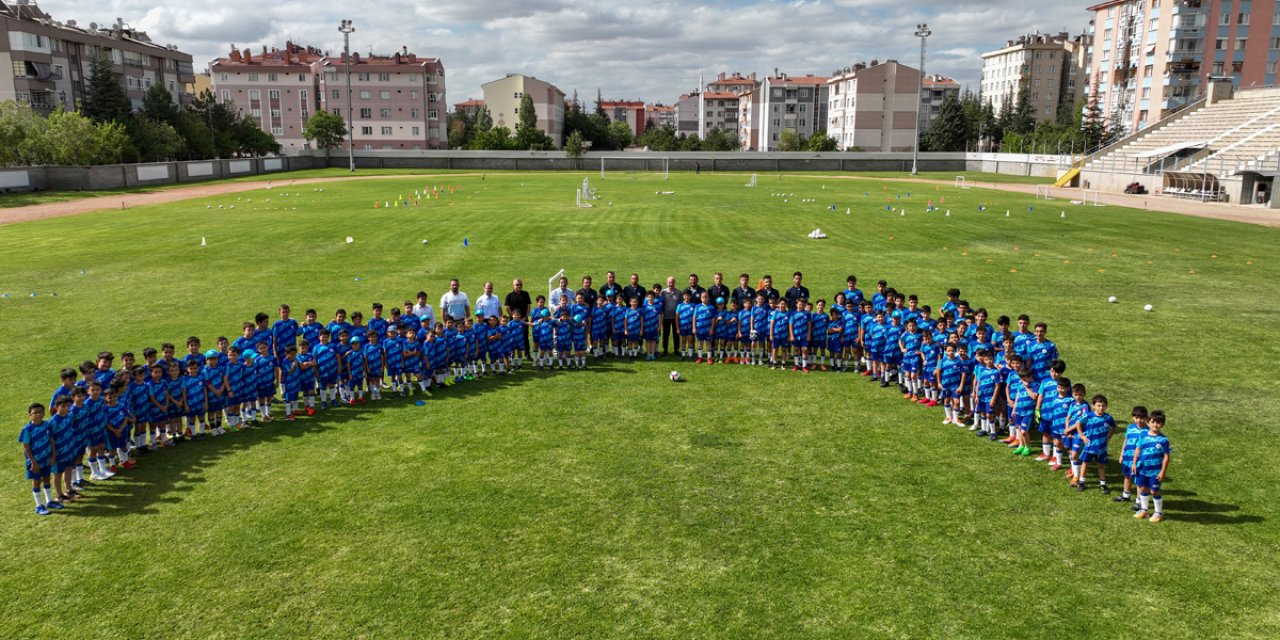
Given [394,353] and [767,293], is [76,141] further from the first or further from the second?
[767,293]

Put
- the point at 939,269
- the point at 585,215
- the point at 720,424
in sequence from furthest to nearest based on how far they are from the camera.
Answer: the point at 585,215, the point at 939,269, the point at 720,424

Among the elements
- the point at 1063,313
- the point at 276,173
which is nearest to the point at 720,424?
the point at 1063,313

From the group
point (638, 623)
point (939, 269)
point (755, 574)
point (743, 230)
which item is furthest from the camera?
point (743, 230)

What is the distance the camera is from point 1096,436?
1059cm

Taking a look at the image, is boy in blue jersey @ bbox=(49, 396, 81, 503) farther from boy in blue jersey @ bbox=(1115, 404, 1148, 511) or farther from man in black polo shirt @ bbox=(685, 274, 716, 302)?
boy in blue jersey @ bbox=(1115, 404, 1148, 511)

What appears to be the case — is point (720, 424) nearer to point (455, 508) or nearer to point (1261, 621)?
point (455, 508)

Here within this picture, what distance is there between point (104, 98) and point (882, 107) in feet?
348

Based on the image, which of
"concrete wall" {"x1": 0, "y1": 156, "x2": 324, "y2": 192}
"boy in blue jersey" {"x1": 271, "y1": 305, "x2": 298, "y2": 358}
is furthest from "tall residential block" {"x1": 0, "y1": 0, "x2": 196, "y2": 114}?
"boy in blue jersey" {"x1": 271, "y1": 305, "x2": 298, "y2": 358}

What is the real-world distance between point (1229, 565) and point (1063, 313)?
13688 millimetres

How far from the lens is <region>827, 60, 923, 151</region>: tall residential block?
12450 cm

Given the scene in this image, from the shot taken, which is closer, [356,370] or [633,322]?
[356,370]

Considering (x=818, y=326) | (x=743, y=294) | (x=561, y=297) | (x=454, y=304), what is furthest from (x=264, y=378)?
(x=818, y=326)

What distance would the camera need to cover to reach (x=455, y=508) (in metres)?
10.0

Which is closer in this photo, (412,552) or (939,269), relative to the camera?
(412,552)
